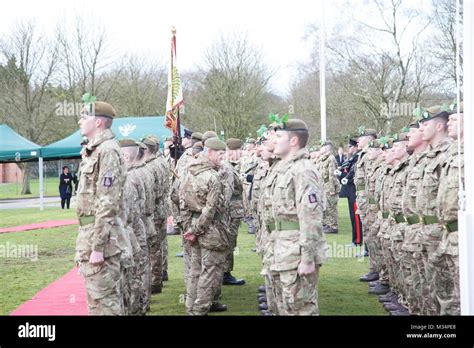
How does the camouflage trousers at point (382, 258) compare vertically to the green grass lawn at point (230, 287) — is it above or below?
above

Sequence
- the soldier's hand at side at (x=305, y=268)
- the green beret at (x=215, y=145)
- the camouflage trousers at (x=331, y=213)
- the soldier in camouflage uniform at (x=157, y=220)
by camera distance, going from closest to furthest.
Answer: the soldier's hand at side at (x=305, y=268), the green beret at (x=215, y=145), the soldier in camouflage uniform at (x=157, y=220), the camouflage trousers at (x=331, y=213)

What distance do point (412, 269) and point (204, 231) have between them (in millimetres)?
2005

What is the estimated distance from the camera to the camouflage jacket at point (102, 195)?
4660mm

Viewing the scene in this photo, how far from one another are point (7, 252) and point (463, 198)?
355 inches

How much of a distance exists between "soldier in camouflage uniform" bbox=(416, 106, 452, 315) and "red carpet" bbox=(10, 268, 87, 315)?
3130 mm

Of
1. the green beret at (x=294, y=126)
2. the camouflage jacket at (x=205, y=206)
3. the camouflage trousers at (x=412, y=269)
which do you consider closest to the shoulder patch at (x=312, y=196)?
the green beret at (x=294, y=126)

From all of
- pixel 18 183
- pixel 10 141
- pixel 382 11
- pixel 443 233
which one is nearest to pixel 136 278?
pixel 443 233

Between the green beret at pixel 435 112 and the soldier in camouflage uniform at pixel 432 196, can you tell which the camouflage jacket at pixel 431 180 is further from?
the green beret at pixel 435 112

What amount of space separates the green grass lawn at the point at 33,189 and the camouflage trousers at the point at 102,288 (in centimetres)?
2309

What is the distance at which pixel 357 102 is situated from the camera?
13492mm

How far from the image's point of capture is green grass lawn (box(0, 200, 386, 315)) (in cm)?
684

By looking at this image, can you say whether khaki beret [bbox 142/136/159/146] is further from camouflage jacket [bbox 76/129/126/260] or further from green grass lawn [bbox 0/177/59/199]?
green grass lawn [bbox 0/177/59/199]

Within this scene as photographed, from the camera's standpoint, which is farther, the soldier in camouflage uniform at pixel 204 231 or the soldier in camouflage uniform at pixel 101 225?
the soldier in camouflage uniform at pixel 204 231
